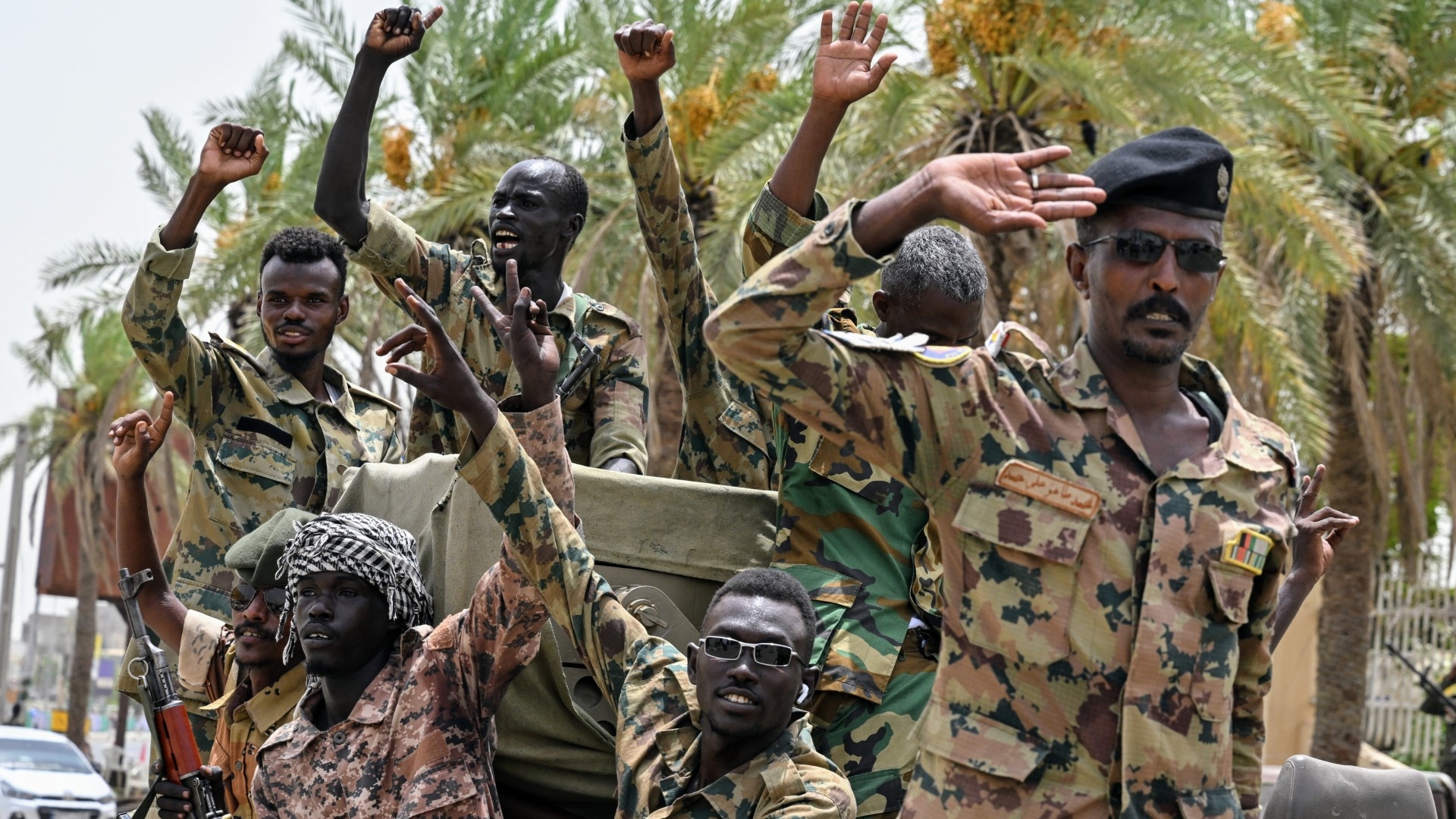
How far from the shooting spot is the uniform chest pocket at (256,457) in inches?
229

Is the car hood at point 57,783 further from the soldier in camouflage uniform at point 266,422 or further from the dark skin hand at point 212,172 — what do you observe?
the dark skin hand at point 212,172

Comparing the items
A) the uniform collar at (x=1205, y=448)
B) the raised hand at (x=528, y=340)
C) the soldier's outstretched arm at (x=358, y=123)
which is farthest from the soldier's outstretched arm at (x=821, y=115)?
the soldier's outstretched arm at (x=358, y=123)

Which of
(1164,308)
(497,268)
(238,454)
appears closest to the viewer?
(1164,308)

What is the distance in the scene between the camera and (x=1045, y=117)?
1333cm

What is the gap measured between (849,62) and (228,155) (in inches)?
96.0

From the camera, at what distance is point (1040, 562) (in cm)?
295

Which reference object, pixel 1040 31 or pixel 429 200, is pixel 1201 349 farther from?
pixel 429 200

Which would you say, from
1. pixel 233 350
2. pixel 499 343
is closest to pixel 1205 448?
pixel 499 343

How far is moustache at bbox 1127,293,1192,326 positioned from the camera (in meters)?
2.99

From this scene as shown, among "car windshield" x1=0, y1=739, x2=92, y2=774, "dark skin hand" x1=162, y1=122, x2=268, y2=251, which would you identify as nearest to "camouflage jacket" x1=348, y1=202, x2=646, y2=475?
"dark skin hand" x1=162, y1=122, x2=268, y2=251

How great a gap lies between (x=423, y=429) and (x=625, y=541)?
1.12m

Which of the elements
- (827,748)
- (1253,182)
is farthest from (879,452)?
(1253,182)

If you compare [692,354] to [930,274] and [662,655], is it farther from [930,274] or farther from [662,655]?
[662,655]

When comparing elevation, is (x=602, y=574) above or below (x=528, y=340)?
below
